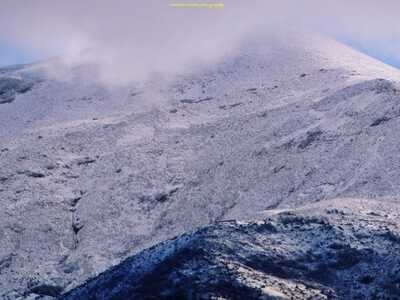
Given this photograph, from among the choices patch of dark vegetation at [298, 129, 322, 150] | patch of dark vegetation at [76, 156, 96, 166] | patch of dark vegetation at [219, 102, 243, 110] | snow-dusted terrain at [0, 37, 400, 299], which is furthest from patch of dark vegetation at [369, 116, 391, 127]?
patch of dark vegetation at [219, 102, 243, 110]

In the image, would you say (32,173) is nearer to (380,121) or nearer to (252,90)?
(380,121)

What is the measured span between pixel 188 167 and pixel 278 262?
71.1 feet

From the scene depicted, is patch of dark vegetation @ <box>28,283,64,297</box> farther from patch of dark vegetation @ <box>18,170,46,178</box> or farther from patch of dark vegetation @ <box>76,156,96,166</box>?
patch of dark vegetation @ <box>76,156,96,166</box>

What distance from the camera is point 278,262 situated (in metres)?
31.4

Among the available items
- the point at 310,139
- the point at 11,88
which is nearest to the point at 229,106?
the point at 310,139

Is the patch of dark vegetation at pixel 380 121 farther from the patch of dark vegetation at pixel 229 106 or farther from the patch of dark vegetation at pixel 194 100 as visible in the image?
the patch of dark vegetation at pixel 194 100

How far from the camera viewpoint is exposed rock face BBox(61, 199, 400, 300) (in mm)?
29125

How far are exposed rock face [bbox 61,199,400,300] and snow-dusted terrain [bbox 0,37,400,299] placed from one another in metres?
0.14

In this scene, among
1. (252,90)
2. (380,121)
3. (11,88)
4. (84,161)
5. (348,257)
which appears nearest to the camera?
(348,257)

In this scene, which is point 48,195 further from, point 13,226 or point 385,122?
point 385,122

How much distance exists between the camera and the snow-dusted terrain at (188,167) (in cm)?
4053

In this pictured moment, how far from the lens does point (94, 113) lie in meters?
69.3

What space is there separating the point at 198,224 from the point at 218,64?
39.5 m

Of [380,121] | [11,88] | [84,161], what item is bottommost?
[11,88]
